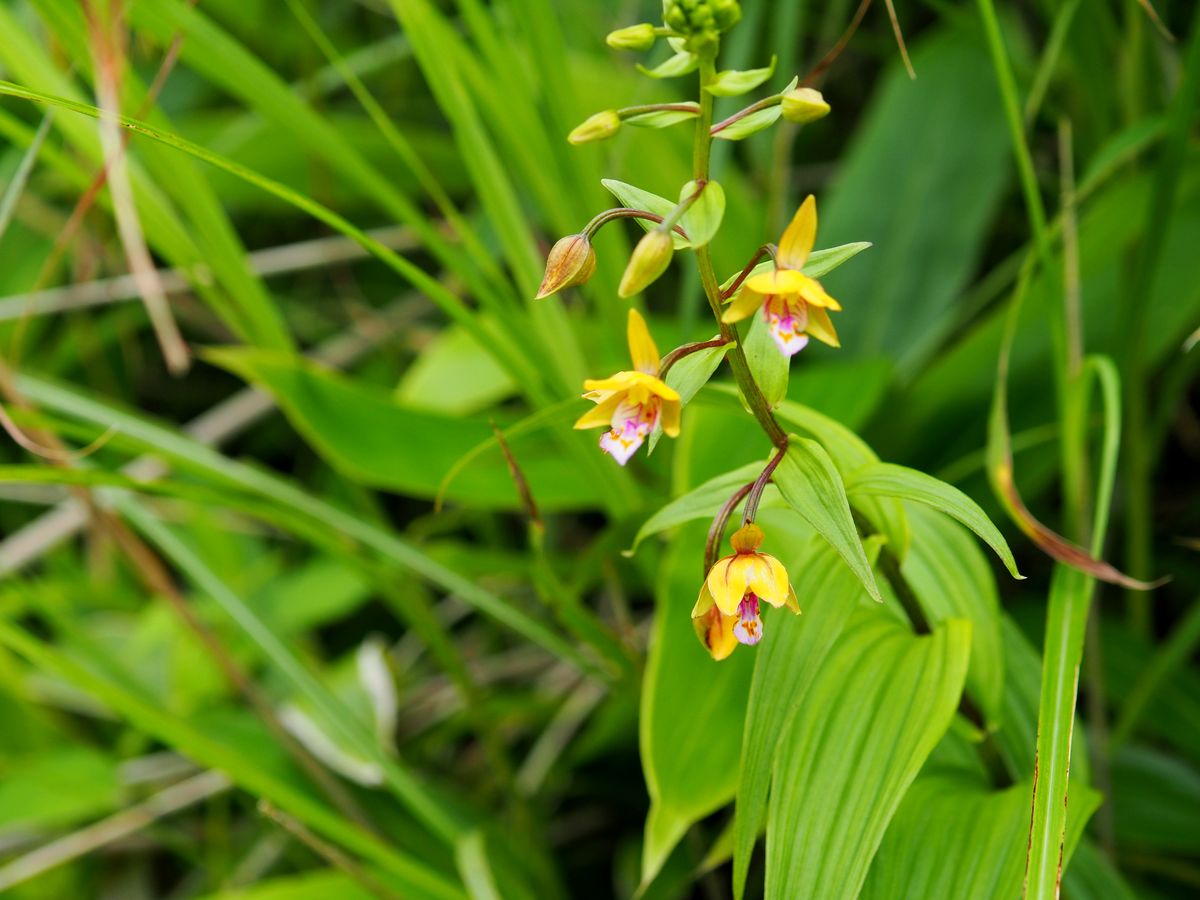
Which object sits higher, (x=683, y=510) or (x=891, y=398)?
(x=683, y=510)

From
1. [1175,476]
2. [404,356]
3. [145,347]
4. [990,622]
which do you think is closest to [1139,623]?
[1175,476]

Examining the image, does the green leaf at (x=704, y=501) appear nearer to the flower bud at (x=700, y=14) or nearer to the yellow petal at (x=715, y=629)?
the yellow petal at (x=715, y=629)

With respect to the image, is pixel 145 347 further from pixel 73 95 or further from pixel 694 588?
pixel 694 588

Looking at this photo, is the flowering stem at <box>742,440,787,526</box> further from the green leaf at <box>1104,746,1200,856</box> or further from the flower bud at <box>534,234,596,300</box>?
the green leaf at <box>1104,746,1200,856</box>

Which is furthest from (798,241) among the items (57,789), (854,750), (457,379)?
(57,789)

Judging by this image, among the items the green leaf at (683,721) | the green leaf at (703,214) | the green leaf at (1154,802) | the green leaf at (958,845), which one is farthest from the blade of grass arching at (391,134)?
the green leaf at (1154,802)

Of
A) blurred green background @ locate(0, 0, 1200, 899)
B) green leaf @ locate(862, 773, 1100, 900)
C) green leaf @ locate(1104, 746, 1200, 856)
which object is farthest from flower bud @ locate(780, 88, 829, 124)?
green leaf @ locate(1104, 746, 1200, 856)
